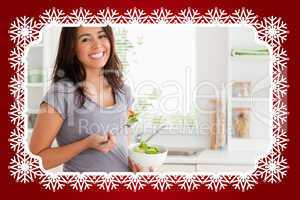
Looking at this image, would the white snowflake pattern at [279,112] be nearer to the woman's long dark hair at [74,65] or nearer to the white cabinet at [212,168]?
the white cabinet at [212,168]

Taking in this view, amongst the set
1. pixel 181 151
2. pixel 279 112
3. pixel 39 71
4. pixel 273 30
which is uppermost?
pixel 273 30

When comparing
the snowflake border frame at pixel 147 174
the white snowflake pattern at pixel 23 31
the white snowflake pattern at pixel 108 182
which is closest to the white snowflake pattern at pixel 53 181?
the snowflake border frame at pixel 147 174

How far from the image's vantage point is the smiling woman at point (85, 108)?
1511 millimetres

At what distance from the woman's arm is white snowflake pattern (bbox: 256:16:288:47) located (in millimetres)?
636

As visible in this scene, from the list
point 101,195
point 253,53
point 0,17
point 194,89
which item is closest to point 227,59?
point 253,53

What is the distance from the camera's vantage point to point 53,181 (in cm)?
153

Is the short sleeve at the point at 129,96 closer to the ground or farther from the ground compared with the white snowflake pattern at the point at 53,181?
farther from the ground

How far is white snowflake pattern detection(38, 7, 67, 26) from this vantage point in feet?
4.94

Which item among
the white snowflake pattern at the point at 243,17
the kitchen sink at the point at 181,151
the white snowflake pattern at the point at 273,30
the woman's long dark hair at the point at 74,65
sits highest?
the white snowflake pattern at the point at 243,17

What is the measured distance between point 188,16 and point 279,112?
444 mm

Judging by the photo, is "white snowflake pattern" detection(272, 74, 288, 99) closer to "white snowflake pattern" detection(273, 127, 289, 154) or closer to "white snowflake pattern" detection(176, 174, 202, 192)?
"white snowflake pattern" detection(273, 127, 289, 154)

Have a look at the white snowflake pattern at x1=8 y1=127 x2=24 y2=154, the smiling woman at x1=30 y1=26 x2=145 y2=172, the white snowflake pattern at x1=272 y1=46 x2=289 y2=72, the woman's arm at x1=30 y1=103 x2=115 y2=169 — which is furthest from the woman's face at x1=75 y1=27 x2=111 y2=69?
the white snowflake pattern at x1=272 y1=46 x2=289 y2=72

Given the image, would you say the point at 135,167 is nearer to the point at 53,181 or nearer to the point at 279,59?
the point at 53,181

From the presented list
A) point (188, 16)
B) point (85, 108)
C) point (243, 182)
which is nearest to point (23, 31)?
point (85, 108)
